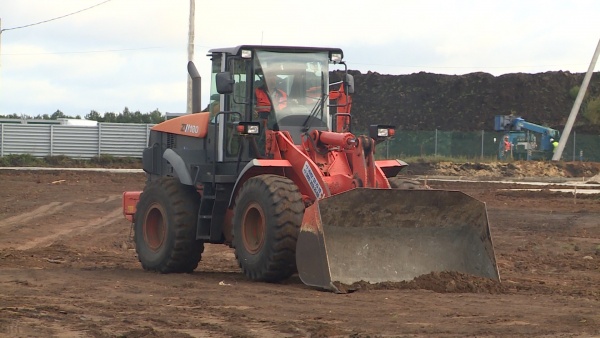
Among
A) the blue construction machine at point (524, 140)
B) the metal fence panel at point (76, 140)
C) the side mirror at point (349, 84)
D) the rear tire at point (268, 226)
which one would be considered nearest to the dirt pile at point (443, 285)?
the rear tire at point (268, 226)

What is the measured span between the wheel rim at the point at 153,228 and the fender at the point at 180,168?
0.68 metres

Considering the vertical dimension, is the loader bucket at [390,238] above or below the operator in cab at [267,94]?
below

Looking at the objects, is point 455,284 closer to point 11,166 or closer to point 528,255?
point 528,255

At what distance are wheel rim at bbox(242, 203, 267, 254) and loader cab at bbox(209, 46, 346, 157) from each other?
46.8 inches

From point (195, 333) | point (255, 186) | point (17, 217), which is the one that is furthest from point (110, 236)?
point (195, 333)

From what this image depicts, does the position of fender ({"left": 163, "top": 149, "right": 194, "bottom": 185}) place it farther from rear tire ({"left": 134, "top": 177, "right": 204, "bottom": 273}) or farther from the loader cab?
the loader cab

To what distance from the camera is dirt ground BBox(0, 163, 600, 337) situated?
8734mm

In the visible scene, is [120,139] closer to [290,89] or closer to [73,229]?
[73,229]

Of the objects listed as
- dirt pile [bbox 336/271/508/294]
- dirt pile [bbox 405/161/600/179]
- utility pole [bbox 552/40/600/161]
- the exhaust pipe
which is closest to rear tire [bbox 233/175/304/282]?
dirt pile [bbox 336/271/508/294]

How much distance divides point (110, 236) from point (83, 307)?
11.0 meters

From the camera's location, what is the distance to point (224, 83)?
1287 centimetres

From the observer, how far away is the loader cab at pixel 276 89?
43.6ft

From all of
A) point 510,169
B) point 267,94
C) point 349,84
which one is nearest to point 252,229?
point 267,94

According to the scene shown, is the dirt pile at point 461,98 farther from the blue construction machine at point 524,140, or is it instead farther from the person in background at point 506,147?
the person in background at point 506,147
